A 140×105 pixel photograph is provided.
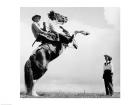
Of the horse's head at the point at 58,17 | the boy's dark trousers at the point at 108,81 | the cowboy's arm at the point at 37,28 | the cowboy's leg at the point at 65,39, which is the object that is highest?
the horse's head at the point at 58,17

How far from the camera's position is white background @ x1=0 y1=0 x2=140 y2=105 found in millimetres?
4059

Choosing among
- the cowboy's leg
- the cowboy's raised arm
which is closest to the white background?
the cowboy's raised arm

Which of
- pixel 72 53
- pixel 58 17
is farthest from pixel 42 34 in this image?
pixel 72 53

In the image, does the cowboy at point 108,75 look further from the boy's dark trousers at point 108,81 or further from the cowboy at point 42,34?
the cowboy at point 42,34

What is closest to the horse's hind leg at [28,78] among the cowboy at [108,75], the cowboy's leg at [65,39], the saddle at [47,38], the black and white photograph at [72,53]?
the black and white photograph at [72,53]

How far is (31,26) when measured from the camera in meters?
4.13

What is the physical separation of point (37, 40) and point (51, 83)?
53cm

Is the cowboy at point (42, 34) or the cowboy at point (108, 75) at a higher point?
the cowboy at point (42, 34)
